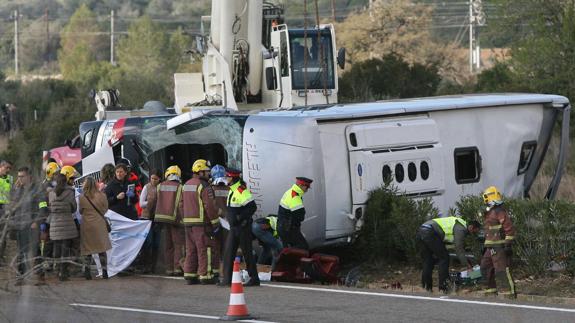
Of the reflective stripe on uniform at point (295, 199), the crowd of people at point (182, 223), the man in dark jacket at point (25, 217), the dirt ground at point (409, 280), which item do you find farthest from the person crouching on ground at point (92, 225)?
the man in dark jacket at point (25, 217)

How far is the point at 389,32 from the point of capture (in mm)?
62875

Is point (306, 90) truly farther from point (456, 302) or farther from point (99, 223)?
point (456, 302)

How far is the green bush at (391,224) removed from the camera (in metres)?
17.5

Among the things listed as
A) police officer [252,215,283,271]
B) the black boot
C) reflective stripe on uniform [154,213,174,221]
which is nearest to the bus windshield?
police officer [252,215,283,271]

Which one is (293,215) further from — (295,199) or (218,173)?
(218,173)

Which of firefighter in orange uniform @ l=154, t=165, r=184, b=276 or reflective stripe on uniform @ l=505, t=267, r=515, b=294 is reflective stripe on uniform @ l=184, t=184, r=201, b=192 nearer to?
firefighter in orange uniform @ l=154, t=165, r=184, b=276

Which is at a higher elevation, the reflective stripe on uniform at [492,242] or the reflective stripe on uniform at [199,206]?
the reflective stripe on uniform at [199,206]

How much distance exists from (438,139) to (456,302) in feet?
17.2

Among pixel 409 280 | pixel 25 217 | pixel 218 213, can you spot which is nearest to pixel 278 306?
pixel 218 213

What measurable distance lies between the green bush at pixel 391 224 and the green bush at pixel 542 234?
1324 millimetres

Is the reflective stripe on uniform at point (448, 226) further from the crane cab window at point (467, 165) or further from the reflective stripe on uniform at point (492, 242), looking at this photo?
the crane cab window at point (467, 165)

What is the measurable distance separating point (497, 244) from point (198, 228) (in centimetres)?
397

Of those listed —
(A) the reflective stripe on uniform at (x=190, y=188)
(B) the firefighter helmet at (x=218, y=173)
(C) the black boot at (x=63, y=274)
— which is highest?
(B) the firefighter helmet at (x=218, y=173)

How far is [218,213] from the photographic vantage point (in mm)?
16547
